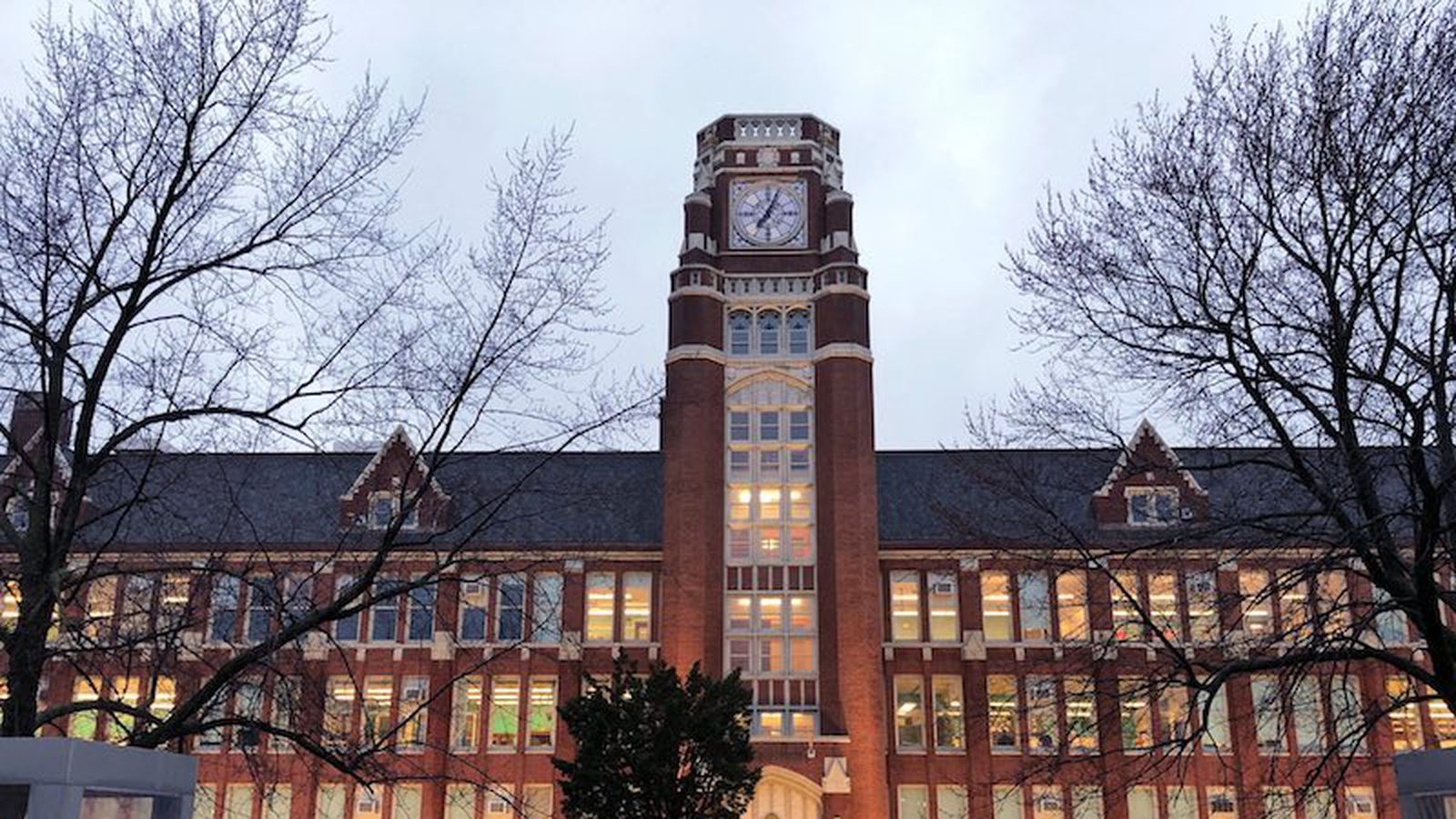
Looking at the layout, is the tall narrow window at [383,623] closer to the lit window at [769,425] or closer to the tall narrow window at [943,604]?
the lit window at [769,425]

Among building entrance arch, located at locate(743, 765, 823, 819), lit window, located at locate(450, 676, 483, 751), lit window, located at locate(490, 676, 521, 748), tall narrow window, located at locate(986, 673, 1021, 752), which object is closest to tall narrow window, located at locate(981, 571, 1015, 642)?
tall narrow window, located at locate(986, 673, 1021, 752)

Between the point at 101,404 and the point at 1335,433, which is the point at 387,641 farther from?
the point at 1335,433

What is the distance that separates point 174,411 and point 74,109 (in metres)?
3.34

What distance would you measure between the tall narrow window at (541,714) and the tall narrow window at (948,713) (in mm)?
12817

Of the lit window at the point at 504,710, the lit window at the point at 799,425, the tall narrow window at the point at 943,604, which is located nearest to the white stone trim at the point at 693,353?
the lit window at the point at 799,425

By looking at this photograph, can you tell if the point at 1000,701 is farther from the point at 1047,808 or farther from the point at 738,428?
the point at 738,428

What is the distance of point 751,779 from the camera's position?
31.1 m

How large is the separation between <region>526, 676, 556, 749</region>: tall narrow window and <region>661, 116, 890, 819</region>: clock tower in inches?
200

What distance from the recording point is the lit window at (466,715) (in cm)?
4428

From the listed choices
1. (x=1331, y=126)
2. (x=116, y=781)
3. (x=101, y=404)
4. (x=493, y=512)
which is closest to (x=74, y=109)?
(x=101, y=404)

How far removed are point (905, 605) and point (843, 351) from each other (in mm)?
9036

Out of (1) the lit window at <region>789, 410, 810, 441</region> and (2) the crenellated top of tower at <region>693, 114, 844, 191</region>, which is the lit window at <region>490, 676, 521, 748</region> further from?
(2) the crenellated top of tower at <region>693, 114, 844, 191</region>

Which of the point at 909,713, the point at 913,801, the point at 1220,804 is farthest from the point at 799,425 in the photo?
the point at 1220,804

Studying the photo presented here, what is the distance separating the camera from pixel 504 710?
147ft
